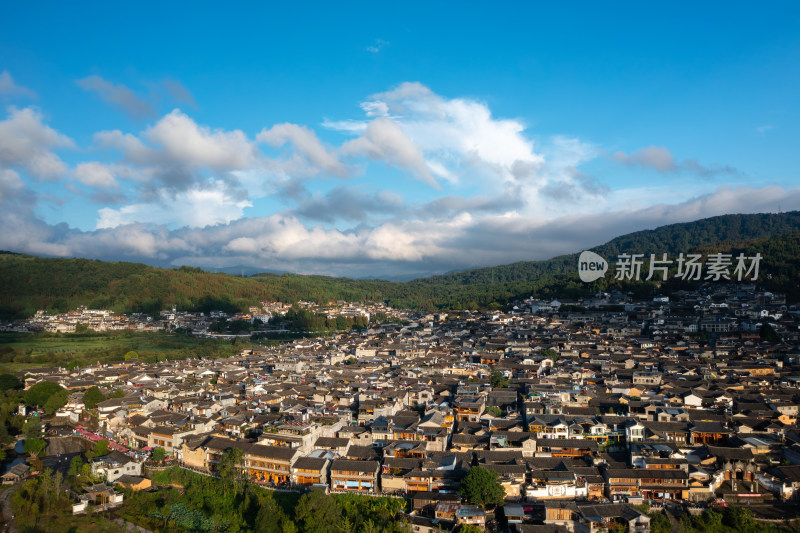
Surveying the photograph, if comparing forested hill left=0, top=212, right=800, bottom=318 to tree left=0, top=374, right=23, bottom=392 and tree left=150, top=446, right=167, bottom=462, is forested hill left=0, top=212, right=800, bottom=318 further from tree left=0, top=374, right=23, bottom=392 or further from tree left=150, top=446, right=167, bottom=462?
tree left=150, top=446, right=167, bottom=462

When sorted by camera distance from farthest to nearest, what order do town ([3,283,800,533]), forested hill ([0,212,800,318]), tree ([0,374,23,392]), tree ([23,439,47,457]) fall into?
forested hill ([0,212,800,318]), tree ([0,374,23,392]), tree ([23,439,47,457]), town ([3,283,800,533])

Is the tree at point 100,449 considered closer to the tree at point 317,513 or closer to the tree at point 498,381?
the tree at point 317,513

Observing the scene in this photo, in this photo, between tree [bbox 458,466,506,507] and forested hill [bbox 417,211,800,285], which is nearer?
tree [bbox 458,466,506,507]

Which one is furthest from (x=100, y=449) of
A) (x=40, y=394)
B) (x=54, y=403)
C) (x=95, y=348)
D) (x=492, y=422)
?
(x=95, y=348)

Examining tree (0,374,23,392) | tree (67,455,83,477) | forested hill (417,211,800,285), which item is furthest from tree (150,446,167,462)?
A: forested hill (417,211,800,285)

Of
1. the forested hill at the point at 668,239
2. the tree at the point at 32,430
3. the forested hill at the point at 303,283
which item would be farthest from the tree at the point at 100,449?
the forested hill at the point at 668,239

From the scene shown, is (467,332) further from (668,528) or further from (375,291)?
(375,291)

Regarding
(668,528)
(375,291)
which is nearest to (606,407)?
(668,528)
